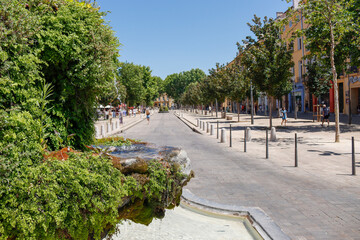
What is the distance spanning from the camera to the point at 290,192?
682 centimetres

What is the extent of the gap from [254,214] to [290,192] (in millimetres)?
1983

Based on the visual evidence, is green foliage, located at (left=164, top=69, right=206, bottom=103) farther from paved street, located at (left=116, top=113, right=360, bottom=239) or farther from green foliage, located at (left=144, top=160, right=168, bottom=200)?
green foliage, located at (left=144, top=160, right=168, bottom=200)

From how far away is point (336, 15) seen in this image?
15.6 meters

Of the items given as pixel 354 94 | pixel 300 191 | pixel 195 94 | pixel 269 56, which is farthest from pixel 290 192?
pixel 195 94

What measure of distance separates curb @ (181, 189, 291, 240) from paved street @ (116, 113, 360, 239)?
0.65ft

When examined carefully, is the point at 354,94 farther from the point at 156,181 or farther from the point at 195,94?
the point at 195,94

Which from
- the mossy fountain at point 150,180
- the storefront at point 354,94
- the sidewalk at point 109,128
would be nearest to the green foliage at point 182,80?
the storefront at point 354,94

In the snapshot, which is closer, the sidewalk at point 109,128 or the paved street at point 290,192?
the paved street at point 290,192

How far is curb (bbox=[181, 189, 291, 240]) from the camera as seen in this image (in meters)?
4.45

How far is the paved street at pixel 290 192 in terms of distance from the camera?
4.86m

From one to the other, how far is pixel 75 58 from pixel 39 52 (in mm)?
424

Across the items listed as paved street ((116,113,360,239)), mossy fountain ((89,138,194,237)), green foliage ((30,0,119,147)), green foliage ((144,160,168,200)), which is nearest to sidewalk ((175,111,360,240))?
paved street ((116,113,360,239))

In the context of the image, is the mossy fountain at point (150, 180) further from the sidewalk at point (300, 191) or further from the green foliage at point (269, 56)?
the green foliage at point (269, 56)

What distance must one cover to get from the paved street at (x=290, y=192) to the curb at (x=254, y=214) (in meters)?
0.20
